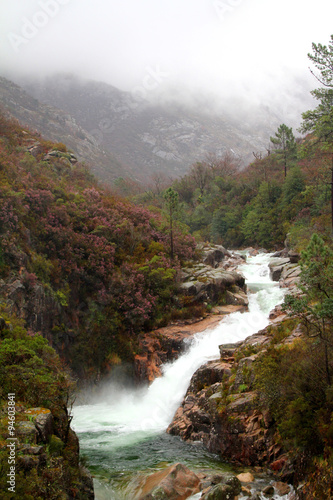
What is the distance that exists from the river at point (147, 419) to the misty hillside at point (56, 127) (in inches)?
2325

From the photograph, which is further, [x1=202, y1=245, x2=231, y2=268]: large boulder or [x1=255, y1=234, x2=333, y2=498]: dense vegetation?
[x1=202, y1=245, x2=231, y2=268]: large boulder

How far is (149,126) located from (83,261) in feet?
527

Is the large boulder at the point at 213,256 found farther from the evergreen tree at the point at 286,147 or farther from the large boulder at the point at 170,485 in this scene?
the evergreen tree at the point at 286,147

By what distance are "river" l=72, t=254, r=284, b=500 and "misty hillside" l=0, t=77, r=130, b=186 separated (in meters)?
59.0

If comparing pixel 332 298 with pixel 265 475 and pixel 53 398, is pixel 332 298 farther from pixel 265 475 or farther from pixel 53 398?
pixel 53 398

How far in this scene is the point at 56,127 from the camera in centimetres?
9262

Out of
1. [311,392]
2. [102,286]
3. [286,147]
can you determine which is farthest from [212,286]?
[286,147]

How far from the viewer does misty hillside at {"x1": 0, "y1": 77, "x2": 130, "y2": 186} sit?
80.3 metres

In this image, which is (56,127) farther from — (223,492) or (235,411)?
(223,492)

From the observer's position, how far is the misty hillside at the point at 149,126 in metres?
149

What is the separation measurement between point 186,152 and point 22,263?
479ft

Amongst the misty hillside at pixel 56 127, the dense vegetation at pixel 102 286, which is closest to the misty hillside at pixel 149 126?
the misty hillside at pixel 56 127

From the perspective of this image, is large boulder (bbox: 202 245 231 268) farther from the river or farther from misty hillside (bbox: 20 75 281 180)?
misty hillside (bbox: 20 75 281 180)

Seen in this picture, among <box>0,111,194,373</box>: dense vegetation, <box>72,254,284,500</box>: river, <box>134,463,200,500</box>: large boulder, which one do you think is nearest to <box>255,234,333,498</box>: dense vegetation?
<box>134,463,200,500</box>: large boulder
